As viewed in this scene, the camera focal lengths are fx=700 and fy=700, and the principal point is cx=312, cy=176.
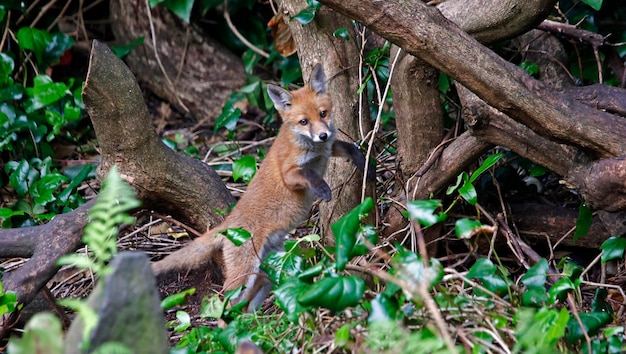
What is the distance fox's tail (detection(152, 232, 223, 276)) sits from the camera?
207 inches

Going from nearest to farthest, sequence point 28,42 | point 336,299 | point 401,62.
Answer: point 336,299 → point 401,62 → point 28,42

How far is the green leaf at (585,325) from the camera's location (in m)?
3.39

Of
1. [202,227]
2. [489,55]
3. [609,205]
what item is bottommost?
[202,227]

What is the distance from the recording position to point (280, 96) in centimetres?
606

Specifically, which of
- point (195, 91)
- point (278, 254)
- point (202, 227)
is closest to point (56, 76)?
point (195, 91)

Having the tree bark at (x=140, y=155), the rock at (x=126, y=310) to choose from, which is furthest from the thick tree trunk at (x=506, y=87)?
the rock at (x=126, y=310)

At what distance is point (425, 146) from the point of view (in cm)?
524

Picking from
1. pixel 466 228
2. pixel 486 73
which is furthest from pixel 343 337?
pixel 486 73

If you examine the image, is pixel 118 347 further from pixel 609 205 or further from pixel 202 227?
pixel 202 227

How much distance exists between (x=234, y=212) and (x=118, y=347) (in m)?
3.56

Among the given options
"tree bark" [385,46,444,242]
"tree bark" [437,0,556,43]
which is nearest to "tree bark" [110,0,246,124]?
"tree bark" [385,46,444,242]

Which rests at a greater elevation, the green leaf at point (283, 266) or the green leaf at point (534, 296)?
the green leaf at point (534, 296)

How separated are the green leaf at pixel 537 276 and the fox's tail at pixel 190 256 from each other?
7.99 feet

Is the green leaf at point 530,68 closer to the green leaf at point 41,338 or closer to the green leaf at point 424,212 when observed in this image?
the green leaf at point 424,212
